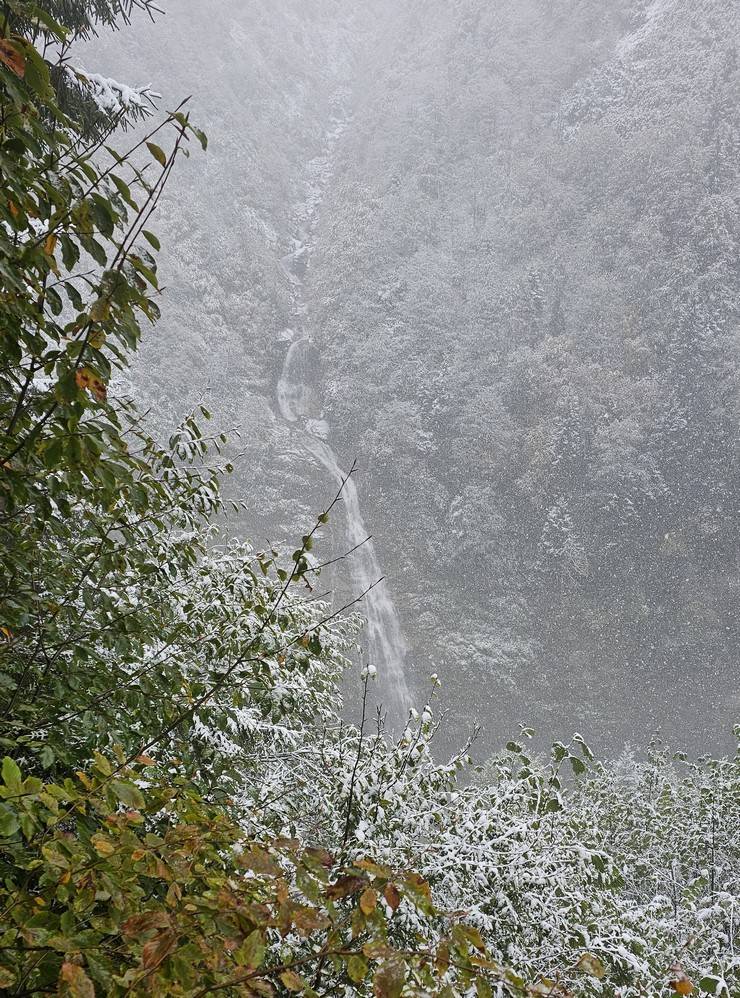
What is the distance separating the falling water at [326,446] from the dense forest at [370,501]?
0.52ft

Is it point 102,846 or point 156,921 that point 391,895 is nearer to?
point 156,921

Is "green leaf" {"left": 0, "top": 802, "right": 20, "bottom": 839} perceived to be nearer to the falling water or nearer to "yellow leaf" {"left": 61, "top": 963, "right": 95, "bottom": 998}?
"yellow leaf" {"left": 61, "top": 963, "right": 95, "bottom": 998}

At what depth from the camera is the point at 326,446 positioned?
27156mm

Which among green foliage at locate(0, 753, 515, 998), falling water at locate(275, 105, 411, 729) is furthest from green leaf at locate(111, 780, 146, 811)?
falling water at locate(275, 105, 411, 729)

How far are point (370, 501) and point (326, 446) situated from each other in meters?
3.60

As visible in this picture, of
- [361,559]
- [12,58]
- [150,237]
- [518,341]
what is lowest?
[12,58]

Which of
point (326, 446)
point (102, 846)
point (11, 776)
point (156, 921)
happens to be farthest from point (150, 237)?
point (326, 446)

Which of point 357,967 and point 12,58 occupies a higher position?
point 12,58

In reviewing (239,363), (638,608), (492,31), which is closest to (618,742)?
(638,608)

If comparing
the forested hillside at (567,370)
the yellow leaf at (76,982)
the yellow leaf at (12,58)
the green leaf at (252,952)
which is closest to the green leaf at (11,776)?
the yellow leaf at (76,982)

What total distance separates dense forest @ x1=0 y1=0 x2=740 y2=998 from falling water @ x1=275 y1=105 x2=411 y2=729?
0.16m

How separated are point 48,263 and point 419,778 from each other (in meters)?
3.30

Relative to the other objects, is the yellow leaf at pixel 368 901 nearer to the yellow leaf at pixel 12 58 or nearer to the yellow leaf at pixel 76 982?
the yellow leaf at pixel 76 982

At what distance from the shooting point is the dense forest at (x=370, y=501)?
53.6 inches
